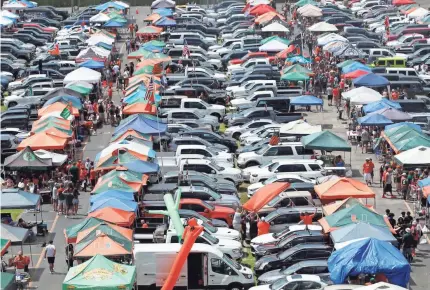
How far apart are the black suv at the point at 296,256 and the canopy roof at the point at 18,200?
27.5ft

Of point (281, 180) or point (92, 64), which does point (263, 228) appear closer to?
point (281, 180)

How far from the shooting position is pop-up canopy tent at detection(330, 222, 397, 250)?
33844 mm

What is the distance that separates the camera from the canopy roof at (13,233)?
35.0 m

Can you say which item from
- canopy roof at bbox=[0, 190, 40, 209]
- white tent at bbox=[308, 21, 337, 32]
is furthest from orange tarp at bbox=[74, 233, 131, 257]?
white tent at bbox=[308, 21, 337, 32]

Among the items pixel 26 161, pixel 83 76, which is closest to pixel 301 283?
pixel 26 161

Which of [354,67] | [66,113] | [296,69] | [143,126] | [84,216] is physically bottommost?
[84,216]

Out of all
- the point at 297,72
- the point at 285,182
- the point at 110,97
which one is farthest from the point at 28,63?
the point at 285,182

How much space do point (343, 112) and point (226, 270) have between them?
2343cm

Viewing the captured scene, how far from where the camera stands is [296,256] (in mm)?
34156

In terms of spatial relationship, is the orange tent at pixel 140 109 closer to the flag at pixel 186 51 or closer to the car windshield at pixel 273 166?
the car windshield at pixel 273 166

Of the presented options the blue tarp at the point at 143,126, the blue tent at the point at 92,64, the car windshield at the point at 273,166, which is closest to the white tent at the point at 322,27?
the blue tent at the point at 92,64

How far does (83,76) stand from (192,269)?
27011 mm

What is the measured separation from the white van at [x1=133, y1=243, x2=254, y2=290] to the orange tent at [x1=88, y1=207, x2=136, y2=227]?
10.9ft

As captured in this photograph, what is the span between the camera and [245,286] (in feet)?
109
